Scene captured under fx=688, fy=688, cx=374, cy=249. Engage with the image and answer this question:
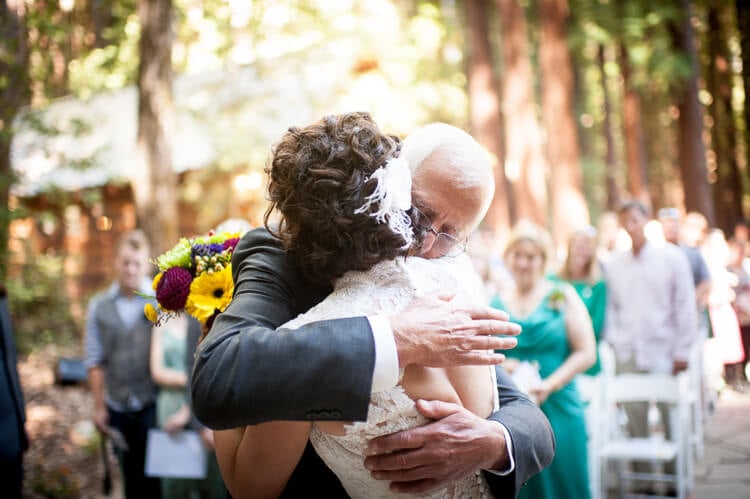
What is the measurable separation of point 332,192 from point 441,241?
36cm

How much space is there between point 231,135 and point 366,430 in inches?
534

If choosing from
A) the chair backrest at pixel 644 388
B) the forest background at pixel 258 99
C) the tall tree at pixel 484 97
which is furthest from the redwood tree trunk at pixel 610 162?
the chair backrest at pixel 644 388

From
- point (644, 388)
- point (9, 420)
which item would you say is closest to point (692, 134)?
point (644, 388)

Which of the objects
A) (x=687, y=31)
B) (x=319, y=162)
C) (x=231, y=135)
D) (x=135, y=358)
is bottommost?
(x=135, y=358)

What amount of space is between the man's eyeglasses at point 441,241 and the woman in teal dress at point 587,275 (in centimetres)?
478

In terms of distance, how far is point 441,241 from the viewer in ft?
5.73

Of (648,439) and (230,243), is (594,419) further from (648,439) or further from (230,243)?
(230,243)

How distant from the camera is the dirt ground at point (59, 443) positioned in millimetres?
6580

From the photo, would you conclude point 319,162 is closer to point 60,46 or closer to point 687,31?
point 60,46

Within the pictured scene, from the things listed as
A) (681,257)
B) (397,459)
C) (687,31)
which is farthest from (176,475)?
(687,31)

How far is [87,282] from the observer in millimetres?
19781

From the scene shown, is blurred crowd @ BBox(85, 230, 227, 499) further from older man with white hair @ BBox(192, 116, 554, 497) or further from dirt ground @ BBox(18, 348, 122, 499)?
older man with white hair @ BBox(192, 116, 554, 497)

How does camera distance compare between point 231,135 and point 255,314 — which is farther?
point 231,135

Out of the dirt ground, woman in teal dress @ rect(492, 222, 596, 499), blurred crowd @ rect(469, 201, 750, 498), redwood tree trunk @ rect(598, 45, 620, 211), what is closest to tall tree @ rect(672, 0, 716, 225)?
blurred crowd @ rect(469, 201, 750, 498)
